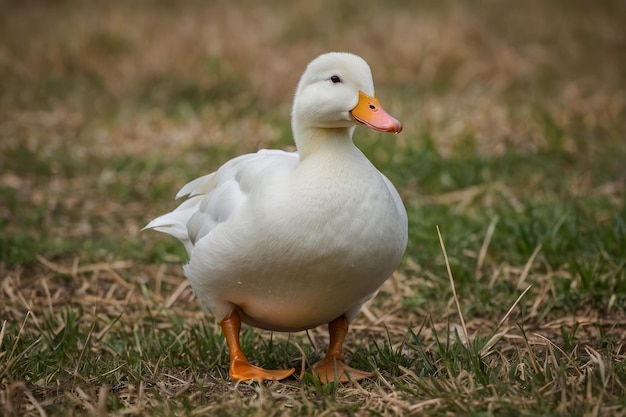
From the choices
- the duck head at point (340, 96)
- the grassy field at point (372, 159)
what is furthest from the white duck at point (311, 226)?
the grassy field at point (372, 159)

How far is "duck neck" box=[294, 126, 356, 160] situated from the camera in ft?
10.9

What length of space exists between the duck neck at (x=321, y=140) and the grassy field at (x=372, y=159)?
2.69 feet

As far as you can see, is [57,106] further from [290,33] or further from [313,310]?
[313,310]

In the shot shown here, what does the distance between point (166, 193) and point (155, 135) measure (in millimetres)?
1335

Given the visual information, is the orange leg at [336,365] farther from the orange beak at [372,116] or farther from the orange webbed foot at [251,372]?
the orange beak at [372,116]

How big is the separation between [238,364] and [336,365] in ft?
1.36

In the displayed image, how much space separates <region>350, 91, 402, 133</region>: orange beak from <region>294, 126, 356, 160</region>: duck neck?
144mm

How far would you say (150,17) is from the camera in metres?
10.4

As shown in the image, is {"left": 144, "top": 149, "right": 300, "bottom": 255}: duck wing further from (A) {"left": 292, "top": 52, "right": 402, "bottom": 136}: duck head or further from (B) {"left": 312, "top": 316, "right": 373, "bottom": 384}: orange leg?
(B) {"left": 312, "top": 316, "right": 373, "bottom": 384}: orange leg

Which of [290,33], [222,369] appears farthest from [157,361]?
[290,33]

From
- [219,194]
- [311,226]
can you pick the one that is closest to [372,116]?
[311,226]

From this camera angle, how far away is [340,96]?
3.24 m

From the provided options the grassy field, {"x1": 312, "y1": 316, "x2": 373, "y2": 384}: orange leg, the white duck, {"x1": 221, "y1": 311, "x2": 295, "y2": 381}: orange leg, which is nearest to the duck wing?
the white duck

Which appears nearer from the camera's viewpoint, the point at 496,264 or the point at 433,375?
the point at 433,375
